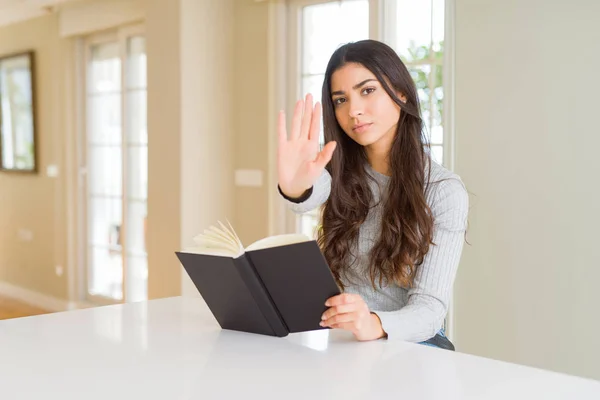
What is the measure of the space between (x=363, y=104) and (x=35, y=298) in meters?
5.18

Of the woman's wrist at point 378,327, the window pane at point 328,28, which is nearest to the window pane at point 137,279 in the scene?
the window pane at point 328,28

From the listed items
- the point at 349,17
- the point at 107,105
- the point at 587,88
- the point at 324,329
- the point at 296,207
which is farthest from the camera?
the point at 107,105

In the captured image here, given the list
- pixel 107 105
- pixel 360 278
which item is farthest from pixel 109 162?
pixel 360 278

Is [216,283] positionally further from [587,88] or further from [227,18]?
[227,18]

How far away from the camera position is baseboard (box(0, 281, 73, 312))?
5.90 m

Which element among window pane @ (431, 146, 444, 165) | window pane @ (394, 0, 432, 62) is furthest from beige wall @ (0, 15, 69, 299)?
window pane @ (431, 146, 444, 165)

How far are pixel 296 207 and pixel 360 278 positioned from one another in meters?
0.32

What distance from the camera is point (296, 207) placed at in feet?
5.77

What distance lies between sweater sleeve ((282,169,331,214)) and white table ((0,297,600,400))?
0.32m

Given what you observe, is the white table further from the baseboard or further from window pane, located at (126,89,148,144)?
the baseboard

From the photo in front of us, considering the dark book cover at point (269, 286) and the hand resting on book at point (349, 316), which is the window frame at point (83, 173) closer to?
the dark book cover at point (269, 286)

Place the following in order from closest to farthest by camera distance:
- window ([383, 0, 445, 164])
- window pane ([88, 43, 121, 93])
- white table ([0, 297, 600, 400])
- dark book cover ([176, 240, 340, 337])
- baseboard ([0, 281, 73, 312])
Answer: white table ([0, 297, 600, 400]) < dark book cover ([176, 240, 340, 337]) < window ([383, 0, 445, 164]) < window pane ([88, 43, 121, 93]) < baseboard ([0, 281, 73, 312])

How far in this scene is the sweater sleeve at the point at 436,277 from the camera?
1633mm

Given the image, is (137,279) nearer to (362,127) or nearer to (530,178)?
(530,178)
